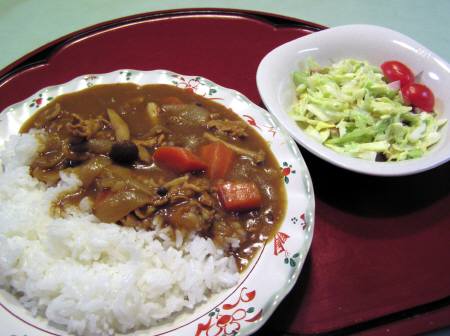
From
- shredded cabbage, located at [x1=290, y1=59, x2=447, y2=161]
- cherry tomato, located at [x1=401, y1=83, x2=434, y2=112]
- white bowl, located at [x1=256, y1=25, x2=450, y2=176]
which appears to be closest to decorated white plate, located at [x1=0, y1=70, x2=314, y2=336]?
white bowl, located at [x1=256, y1=25, x2=450, y2=176]

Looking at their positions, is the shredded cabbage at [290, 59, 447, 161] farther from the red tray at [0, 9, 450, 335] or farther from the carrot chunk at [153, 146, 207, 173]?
the carrot chunk at [153, 146, 207, 173]

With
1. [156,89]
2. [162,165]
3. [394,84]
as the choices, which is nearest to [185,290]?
[162,165]

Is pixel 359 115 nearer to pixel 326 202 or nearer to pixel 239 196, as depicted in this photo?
pixel 326 202

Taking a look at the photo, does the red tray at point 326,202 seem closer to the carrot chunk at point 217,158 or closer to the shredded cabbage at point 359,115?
the shredded cabbage at point 359,115

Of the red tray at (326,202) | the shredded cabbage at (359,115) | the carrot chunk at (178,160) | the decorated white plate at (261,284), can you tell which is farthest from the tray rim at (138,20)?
the carrot chunk at (178,160)

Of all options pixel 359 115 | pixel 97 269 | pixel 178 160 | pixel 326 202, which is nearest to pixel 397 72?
pixel 359 115
